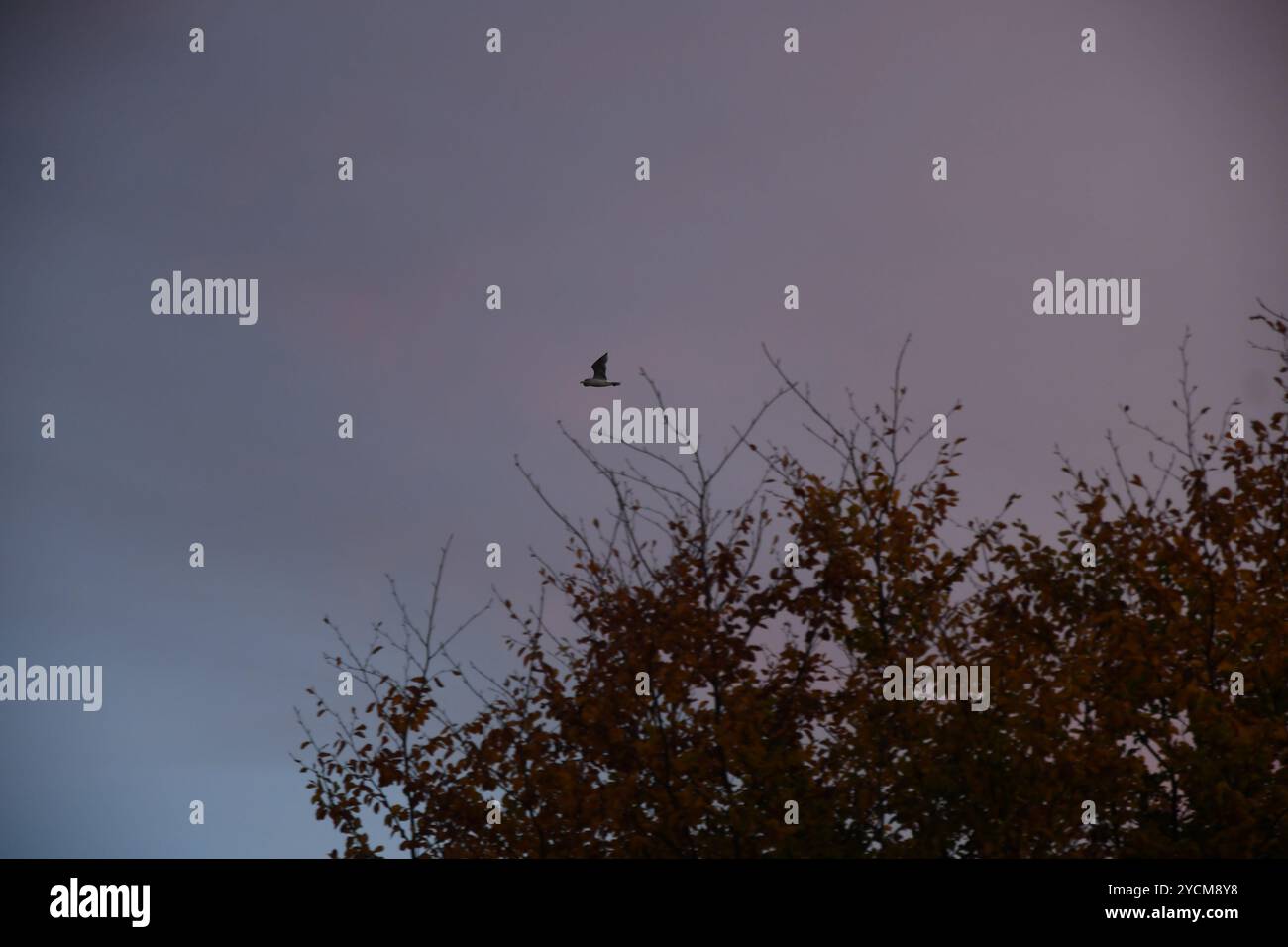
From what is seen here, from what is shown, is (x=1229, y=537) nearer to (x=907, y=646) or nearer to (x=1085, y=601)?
(x=1085, y=601)

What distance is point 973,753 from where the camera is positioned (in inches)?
587

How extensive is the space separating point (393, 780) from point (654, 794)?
126 inches

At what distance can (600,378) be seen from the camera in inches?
650

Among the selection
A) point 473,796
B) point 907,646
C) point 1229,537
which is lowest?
point 473,796

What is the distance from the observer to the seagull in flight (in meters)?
16.2

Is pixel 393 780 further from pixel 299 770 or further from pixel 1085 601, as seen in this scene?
pixel 1085 601

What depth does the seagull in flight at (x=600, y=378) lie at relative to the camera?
1625 centimetres

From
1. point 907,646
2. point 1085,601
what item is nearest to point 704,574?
point 907,646

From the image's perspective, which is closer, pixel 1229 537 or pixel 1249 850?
pixel 1249 850
